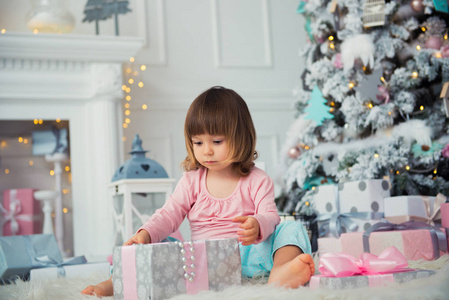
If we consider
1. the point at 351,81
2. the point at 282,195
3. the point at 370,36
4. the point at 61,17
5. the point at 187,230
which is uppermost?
the point at 61,17

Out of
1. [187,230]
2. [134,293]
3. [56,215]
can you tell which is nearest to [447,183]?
[187,230]

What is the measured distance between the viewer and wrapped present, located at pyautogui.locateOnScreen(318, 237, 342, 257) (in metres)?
1.82

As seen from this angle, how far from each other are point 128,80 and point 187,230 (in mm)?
803

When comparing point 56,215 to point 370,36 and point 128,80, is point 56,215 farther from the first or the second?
point 370,36

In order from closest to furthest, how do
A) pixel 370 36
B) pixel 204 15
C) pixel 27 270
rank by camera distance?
pixel 27 270 → pixel 370 36 → pixel 204 15

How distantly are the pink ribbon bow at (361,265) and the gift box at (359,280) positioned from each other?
0.02 metres

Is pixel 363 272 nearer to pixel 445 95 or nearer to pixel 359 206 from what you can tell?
pixel 359 206

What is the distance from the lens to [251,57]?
3.02 m

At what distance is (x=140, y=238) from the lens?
1165 mm

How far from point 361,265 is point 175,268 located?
36 cm

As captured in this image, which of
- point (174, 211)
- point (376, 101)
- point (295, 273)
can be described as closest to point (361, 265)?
point (295, 273)

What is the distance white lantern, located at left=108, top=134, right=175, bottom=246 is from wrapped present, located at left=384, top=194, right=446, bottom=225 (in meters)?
0.79

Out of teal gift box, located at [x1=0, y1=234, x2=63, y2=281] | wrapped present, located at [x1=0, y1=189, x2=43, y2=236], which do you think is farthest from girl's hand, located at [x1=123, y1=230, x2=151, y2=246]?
wrapped present, located at [x1=0, y1=189, x2=43, y2=236]

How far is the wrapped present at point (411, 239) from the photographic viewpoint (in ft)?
5.05
